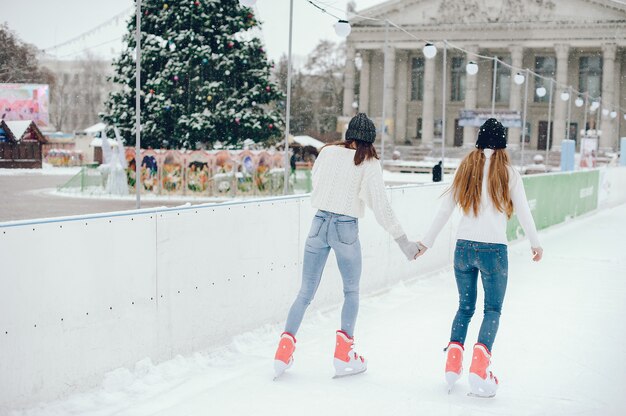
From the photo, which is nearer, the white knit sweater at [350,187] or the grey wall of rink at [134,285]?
the grey wall of rink at [134,285]

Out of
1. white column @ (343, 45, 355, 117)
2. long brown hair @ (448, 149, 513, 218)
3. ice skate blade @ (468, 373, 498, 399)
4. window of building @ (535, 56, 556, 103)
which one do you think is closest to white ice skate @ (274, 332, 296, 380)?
ice skate blade @ (468, 373, 498, 399)

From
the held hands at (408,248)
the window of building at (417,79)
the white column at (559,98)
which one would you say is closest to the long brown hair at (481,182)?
the held hands at (408,248)

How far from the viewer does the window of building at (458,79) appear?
242 ft

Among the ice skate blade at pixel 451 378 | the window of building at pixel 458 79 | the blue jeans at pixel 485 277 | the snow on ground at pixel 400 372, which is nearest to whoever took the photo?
the snow on ground at pixel 400 372

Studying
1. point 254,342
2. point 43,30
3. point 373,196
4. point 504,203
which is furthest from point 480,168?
point 43,30

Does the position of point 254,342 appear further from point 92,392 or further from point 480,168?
point 480,168

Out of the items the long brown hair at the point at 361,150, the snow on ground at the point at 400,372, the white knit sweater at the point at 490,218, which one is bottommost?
the snow on ground at the point at 400,372

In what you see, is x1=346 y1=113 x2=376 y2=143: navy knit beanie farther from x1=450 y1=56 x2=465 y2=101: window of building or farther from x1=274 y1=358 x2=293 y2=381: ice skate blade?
x1=450 y1=56 x2=465 y2=101: window of building

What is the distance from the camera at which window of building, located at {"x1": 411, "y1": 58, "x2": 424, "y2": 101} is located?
2995 inches

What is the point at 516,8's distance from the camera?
68062 mm

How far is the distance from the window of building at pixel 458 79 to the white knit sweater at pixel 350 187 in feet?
232

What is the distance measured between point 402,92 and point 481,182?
72.3 m

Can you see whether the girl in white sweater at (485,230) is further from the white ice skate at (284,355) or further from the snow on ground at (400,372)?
the white ice skate at (284,355)

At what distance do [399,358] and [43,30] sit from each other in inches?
289
